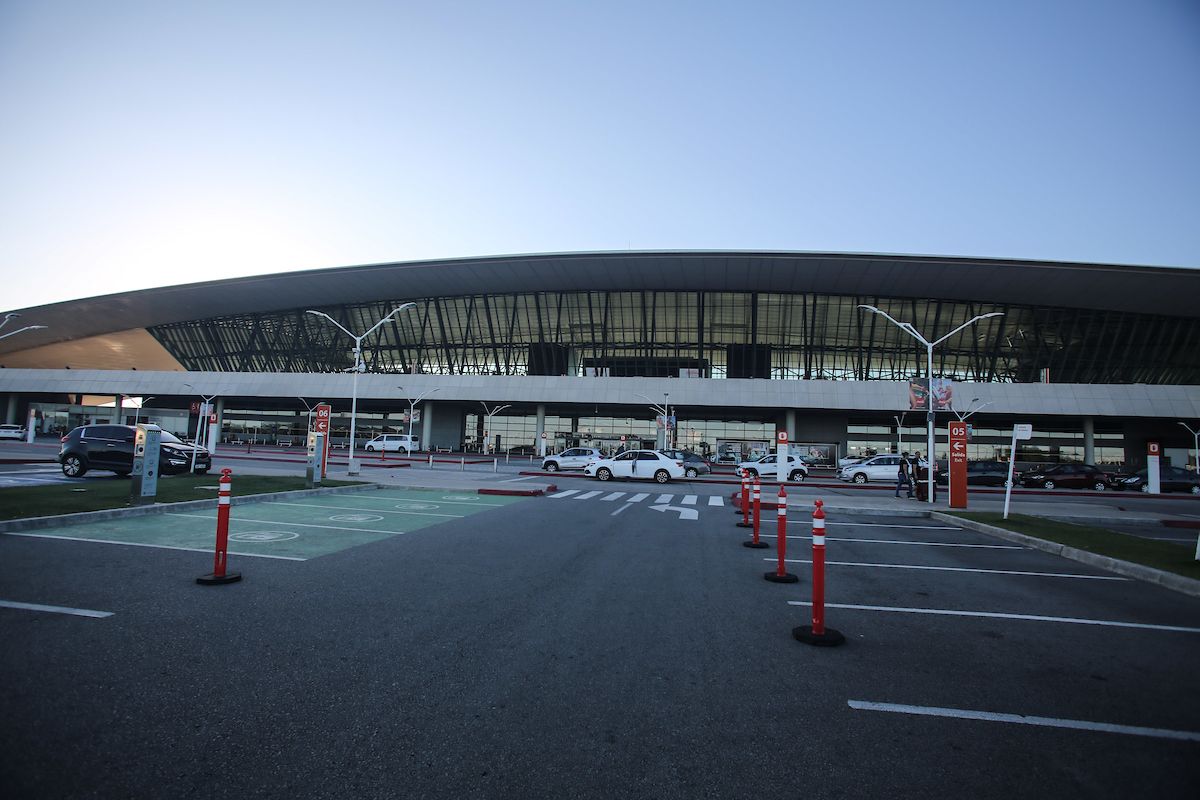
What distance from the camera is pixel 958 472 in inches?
831

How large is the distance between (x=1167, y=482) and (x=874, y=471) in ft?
56.4

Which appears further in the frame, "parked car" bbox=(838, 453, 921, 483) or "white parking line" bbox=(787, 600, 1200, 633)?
"parked car" bbox=(838, 453, 921, 483)

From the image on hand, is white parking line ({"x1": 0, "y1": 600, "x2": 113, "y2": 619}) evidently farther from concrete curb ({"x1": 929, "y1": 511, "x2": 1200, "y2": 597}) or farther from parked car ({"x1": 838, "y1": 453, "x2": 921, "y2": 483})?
parked car ({"x1": 838, "y1": 453, "x2": 921, "y2": 483})

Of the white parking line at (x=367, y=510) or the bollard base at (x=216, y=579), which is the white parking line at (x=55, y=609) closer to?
the bollard base at (x=216, y=579)

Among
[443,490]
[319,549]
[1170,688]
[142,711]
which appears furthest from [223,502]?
[443,490]

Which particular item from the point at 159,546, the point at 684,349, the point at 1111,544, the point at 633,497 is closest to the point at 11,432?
the point at 684,349

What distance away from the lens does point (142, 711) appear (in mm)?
4074

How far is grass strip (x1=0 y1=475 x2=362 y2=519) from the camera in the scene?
12.5m

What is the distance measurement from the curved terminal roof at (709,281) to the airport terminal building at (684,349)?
8.9 inches

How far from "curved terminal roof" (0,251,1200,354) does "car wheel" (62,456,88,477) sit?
40798 millimetres

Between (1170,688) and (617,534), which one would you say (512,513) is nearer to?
(617,534)

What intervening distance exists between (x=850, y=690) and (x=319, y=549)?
28.6ft

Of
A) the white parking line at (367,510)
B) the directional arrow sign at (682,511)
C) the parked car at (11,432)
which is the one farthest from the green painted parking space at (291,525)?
the parked car at (11,432)

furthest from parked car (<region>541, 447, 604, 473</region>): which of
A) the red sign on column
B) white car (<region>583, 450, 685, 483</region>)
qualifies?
the red sign on column
